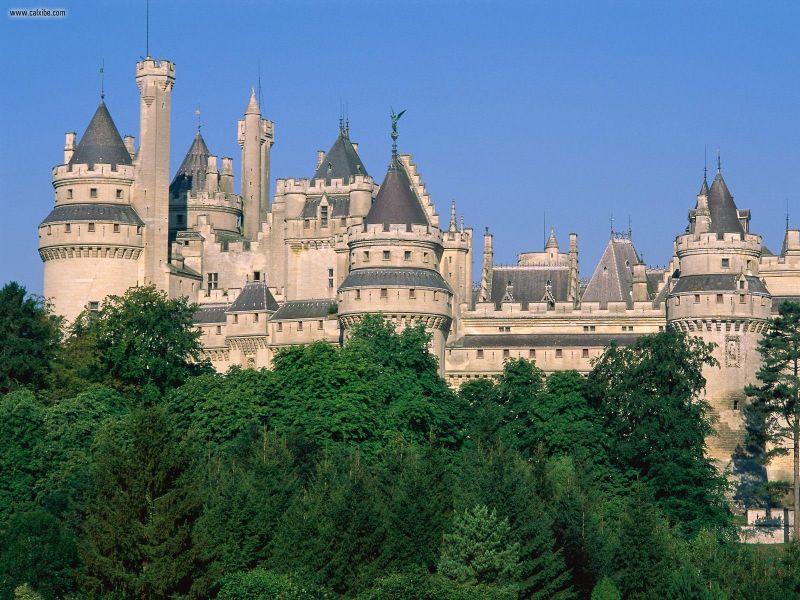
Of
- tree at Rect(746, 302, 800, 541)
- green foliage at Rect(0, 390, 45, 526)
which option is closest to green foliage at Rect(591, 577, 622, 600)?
green foliage at Rect(0, 390, 45, 526)

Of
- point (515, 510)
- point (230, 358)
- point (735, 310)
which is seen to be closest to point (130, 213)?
point (230, 358)

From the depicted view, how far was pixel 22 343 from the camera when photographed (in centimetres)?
9700

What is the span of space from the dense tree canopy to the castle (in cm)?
366

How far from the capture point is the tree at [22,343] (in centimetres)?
9638

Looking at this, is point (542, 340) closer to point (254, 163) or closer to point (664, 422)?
point (664, 422)

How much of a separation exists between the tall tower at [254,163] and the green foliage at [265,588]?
52.8 m

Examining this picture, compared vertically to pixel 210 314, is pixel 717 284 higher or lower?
higher

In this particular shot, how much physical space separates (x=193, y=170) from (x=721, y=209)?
3225 cm

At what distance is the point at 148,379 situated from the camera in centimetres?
9875

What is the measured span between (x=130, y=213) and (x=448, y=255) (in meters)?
14.7

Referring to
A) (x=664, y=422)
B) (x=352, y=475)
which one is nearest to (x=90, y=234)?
(x=664, y=422)

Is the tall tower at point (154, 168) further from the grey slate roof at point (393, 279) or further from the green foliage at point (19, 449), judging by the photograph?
the green foliage at point (19, 449)

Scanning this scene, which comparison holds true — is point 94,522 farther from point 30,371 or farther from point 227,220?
point 227,220

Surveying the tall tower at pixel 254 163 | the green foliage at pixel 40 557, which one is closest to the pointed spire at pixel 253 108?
the tall tower at pixel 254 163
